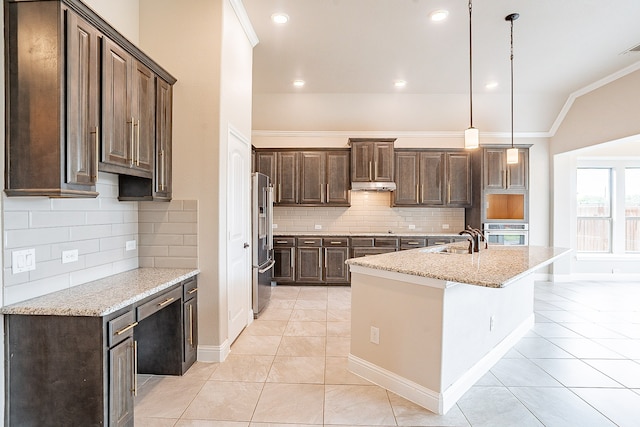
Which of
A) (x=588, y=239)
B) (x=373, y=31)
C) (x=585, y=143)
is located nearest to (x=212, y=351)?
(x=373, y=31)

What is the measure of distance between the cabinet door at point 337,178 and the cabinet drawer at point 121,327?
13.9 feet

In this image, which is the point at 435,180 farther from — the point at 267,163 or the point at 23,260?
the point at 23,260

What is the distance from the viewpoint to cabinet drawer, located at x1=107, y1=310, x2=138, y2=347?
1.73 metres

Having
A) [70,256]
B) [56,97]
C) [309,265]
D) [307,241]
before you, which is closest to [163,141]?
[56,97]

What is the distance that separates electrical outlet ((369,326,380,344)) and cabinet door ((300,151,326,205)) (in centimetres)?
355

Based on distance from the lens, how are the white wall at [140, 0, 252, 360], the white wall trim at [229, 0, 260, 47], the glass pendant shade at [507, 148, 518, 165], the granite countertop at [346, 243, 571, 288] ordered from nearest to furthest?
the granite countertop at [346, 243, 571, 288] → the white wall at [140, 0, 252, 360] → the white wall trim at [229, 0, 260, 47] → the glass pendant shade at [507, 148, 518, 165]

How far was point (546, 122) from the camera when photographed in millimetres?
5883

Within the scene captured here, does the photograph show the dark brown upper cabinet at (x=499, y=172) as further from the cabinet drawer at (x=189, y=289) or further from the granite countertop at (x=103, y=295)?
the granite countertop at (x=103, y=295)

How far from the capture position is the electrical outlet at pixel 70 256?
2.06 metres

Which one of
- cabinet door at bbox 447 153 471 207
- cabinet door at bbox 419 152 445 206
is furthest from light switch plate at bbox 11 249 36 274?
cabinet door at bbox 447 153 471 207

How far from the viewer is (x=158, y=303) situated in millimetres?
2227

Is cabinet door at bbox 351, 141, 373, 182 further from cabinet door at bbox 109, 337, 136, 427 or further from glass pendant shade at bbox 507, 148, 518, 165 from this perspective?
cabinet door at bbox 109, 337, 136, 427

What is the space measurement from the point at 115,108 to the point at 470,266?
2.70m

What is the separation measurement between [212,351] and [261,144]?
4219mm
